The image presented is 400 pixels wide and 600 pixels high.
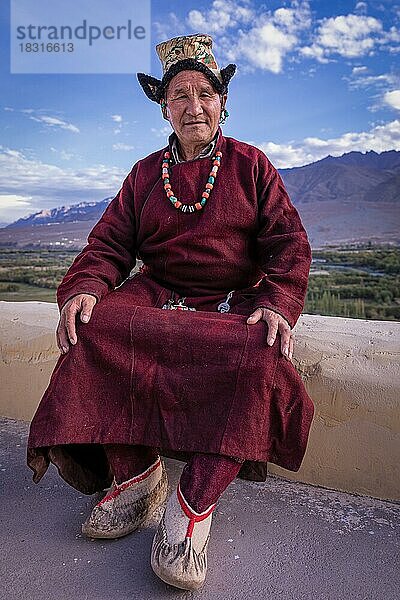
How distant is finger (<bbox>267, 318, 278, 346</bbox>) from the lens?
1516 mm

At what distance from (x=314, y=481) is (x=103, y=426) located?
734 millimetres

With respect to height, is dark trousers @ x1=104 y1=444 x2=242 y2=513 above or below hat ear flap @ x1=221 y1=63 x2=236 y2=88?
below

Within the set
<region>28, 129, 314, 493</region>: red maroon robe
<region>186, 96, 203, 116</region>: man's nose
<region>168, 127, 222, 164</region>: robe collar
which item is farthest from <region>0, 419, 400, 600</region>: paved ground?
<region>186, 96, 203, 116</region>: man's nose

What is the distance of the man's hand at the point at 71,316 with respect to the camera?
1.62 metres

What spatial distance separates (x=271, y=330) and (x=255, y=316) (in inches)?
2.9

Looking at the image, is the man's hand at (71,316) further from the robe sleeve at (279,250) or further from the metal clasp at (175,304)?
the robe sleeve at (279,250)

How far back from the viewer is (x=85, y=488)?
178 centimetres

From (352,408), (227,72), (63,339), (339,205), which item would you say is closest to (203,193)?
(227,72)

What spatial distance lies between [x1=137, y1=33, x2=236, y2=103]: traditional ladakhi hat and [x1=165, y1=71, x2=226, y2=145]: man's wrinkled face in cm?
2

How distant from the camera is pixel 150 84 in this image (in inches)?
81.3

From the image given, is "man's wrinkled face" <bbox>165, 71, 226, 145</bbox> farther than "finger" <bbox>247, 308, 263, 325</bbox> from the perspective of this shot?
Yes

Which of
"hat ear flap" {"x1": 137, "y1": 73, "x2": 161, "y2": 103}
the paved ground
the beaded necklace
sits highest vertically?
"hat ear flap" {"x1": 137, "y1": 73, "x2": 161, "y2": 103}

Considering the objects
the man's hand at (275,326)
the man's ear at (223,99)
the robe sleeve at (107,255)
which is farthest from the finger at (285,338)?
the man's ear at (223,99)

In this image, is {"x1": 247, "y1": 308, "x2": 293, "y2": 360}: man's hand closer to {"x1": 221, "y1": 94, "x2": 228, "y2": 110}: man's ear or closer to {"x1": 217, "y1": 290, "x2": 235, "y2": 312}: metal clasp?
{"x1": 217, "y1": 290, "x2": 235, "y2": 312}: metal clasp
